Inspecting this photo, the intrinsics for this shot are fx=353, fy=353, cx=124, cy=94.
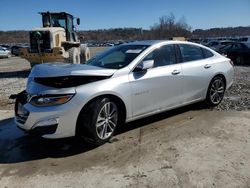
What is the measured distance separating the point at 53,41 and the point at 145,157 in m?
12.6

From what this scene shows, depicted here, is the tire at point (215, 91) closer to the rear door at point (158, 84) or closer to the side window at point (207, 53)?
the side window at point (207, 53)

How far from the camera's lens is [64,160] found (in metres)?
5.02

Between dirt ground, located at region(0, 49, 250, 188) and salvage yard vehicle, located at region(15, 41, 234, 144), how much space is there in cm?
34

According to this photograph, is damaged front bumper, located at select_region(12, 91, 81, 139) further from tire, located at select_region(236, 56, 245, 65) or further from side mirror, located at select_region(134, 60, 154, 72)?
tire, located at select_region(236, 56, 245, 65)

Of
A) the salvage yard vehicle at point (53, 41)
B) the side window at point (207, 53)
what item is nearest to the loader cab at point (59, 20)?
the salvage yard vehicle at point (53, 41)

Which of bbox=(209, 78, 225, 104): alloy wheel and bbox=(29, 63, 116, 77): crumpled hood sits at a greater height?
bbox=(29, 63, 116, 77): crumpled hood

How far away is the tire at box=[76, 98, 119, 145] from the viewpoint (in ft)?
17.2

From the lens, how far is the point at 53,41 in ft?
54.2

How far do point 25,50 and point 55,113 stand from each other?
1232cm

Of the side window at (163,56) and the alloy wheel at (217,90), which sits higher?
the side window at (163,56)

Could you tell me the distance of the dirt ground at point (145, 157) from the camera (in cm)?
432

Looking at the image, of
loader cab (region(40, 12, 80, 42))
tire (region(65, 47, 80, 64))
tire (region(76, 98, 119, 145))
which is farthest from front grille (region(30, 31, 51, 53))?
tire (region(76, 98, 119, 145))

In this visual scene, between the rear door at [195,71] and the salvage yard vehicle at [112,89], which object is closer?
the salvage yard vehicle at [112,89]

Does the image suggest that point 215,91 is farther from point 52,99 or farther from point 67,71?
point 52,99
